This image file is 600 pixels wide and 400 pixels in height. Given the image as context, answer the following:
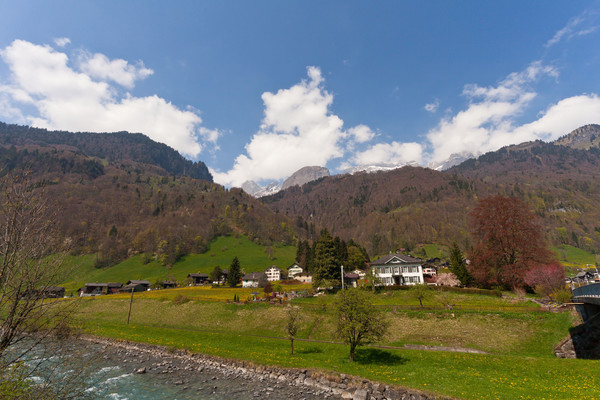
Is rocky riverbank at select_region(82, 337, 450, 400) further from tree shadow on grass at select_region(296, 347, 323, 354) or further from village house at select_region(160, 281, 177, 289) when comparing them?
village house at select_region(160, 281, 177, 289)

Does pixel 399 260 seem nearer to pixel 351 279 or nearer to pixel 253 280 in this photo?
pixel 351 279

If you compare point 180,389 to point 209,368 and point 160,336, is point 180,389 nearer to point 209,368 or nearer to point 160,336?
point 209,368

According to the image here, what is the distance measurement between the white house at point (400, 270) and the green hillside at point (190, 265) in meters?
81.6

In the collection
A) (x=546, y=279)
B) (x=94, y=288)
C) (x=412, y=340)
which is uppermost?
(x=546, y=279)

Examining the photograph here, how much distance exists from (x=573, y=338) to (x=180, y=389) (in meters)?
47.5

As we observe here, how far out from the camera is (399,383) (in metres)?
25.9

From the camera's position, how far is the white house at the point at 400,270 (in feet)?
306

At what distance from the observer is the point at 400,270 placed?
95.1 meters

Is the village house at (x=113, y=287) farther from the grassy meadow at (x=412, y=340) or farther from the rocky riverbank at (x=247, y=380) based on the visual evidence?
the rocky riverbank at (x=247, y=380)

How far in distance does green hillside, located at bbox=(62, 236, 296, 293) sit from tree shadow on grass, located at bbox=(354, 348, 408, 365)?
12482 centimetres

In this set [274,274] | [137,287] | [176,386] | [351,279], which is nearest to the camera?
[176,386]

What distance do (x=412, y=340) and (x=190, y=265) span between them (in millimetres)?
148769

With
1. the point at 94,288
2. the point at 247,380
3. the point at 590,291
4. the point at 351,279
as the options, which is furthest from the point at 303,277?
the point at 590,291

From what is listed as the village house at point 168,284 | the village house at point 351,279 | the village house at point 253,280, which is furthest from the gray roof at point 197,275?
the village house at point 351,279
